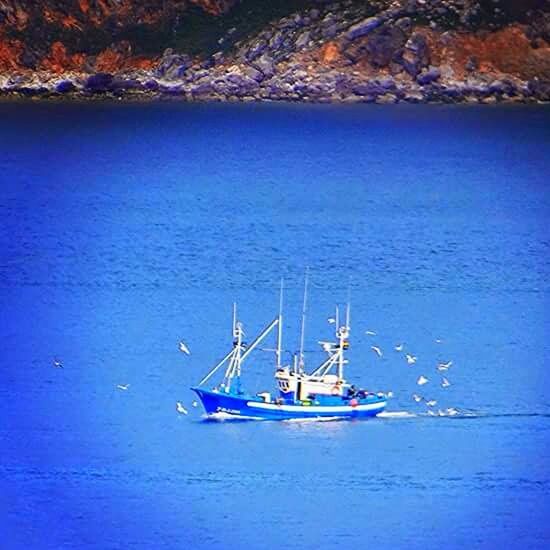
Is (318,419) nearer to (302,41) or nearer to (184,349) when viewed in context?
(184,349)

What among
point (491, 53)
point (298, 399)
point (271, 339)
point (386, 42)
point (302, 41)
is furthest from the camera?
point (302, 41)

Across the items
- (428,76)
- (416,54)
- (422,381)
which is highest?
(416,54)

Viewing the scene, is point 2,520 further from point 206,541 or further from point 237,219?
point 237,219

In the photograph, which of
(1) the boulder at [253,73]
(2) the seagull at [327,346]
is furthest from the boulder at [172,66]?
(2) the seagull at [327,346]

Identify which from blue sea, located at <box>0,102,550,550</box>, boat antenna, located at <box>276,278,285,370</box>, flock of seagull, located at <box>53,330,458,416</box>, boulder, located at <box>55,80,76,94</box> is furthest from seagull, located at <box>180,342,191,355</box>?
boulder, located at <box>55,80,76,94</box>

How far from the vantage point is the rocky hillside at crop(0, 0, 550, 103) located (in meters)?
108

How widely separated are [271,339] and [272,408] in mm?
6253

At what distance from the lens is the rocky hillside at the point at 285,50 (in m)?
108

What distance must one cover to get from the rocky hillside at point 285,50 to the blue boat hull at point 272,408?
5894cm

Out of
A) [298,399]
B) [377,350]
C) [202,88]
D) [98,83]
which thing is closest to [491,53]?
[202,88]

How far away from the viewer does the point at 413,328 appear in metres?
57.8

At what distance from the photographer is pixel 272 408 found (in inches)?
1967

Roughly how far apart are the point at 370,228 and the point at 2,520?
31.4 m

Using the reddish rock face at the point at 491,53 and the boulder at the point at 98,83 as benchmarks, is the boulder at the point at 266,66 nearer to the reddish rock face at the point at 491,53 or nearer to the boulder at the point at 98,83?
the boulder at the point at 98,83
